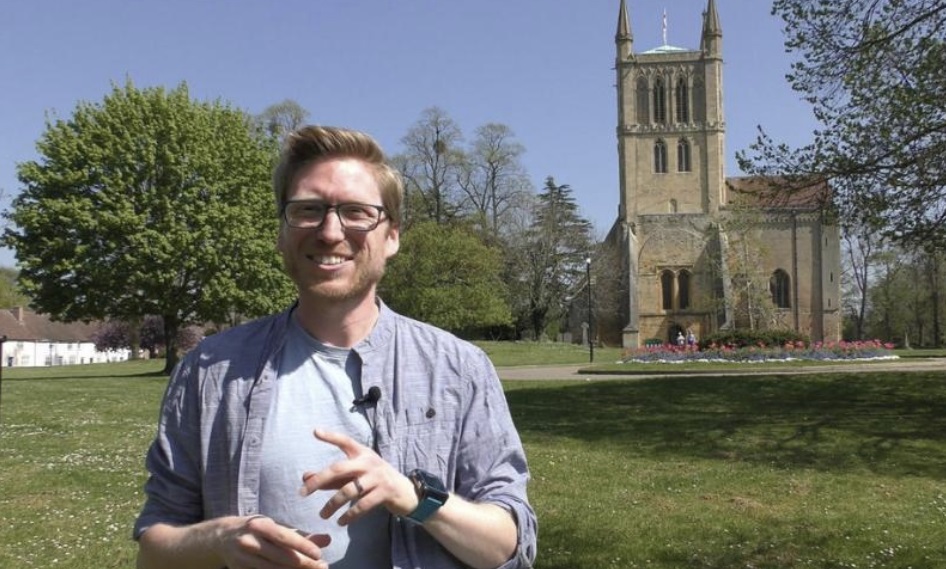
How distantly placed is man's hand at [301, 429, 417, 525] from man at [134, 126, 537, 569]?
69mm

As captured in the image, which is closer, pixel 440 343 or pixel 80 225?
pixel 440 343

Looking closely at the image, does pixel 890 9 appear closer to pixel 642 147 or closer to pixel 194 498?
pixel 194 498

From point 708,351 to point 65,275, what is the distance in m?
22.6

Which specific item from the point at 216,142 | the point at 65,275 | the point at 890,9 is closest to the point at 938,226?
the point at 890,9

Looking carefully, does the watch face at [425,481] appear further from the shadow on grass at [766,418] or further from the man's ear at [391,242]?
the shadow on grass at [766,418]

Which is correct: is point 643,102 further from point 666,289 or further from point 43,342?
point 43,342

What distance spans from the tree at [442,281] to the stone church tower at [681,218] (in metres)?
16.1

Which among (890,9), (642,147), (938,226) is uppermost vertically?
(642,147)

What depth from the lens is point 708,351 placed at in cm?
3098

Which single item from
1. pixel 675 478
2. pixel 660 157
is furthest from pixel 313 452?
pixel 660 157

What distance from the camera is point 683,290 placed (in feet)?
206

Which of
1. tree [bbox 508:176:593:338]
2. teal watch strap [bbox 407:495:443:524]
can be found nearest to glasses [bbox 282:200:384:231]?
teal watch strap [bbox 407:495:443:524]

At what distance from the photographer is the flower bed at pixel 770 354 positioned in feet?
95.9

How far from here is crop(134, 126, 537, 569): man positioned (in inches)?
82.7
